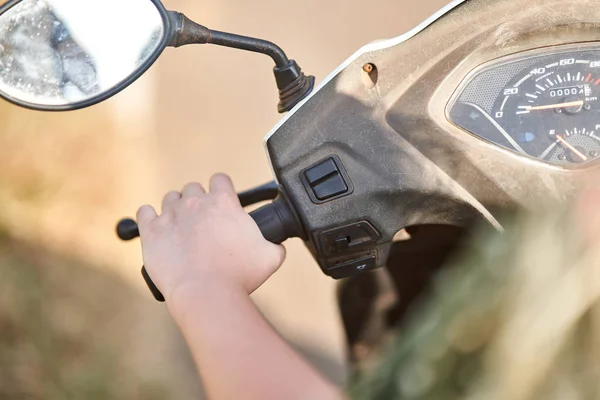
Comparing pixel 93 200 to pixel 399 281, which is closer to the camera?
pixel 399 281

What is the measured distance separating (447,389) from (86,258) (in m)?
2.29

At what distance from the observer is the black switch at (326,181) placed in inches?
50.4

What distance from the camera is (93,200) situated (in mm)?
3150

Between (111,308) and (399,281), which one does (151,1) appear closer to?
(399,281)

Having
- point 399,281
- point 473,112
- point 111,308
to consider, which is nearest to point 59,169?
point 111,308

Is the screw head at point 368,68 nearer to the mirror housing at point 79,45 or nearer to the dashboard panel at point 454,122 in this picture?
the dashboard panel at point 454,122

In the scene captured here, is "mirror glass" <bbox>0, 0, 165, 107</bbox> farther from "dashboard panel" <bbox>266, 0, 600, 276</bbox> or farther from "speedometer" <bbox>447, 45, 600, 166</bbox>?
"speedometer" <bbox>447, 45, 600, 166</bbox>

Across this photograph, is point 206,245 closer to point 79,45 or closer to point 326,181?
point 326,181

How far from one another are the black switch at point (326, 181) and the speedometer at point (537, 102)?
23 cm

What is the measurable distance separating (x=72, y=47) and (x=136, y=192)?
193 cm

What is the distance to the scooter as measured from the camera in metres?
1.24

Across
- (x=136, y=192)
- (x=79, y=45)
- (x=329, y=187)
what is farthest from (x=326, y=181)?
(x=136, y=192)

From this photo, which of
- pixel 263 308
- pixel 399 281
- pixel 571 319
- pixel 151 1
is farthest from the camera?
pixel 263 308

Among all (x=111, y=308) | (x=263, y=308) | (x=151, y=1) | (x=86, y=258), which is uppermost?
(x=151, y=1)
